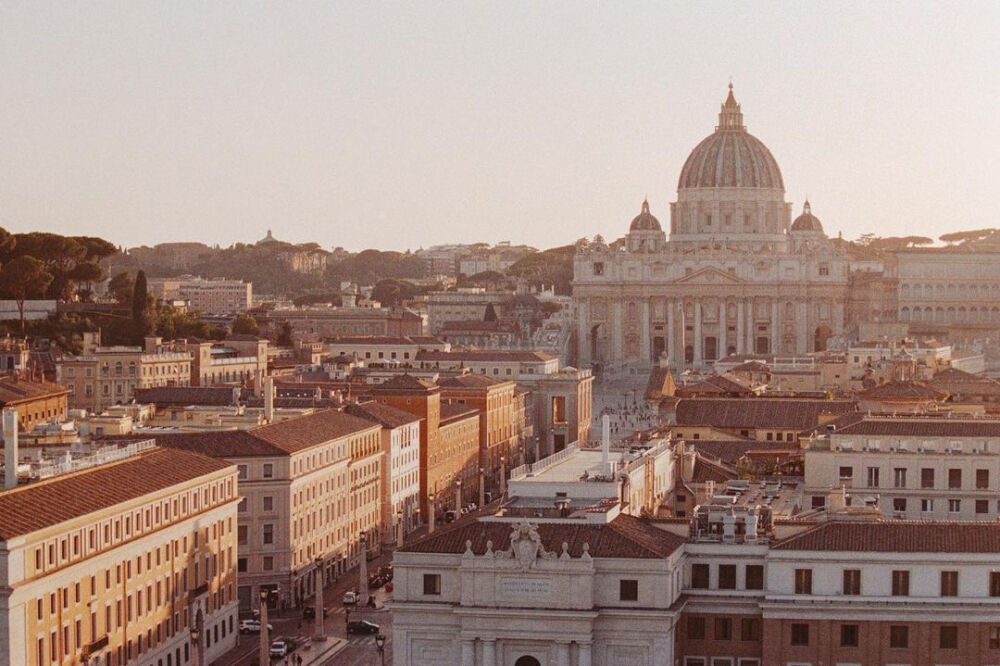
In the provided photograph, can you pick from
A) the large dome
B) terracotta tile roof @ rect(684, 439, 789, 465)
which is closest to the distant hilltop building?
the large dome

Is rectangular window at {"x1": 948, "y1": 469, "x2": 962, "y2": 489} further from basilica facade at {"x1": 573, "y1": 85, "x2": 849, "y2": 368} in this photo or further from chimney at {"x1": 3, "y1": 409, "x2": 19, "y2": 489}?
basilica facade at {"x1": 573, "y1": 85, "x2": 849, "y2": 368}

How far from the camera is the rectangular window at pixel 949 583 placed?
123 ft

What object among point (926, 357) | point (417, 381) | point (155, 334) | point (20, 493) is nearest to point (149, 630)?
point (20, 493)

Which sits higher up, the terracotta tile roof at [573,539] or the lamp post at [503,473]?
the terracotta tile roof at [573,539]

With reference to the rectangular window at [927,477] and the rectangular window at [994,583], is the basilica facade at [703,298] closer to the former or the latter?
the rectangular window at [927,477]

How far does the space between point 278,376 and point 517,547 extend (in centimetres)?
6212

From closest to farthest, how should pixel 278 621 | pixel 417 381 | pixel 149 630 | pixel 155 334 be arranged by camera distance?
pixel 149 630
pixel 278 621
pixel 417 381
pixel 155 334

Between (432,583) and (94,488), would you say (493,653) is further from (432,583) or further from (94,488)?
(94,488)

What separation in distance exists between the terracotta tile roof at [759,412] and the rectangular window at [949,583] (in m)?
31.0

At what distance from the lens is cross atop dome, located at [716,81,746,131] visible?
190 m

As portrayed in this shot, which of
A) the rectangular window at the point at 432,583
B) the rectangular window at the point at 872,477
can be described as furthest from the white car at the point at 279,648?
the rectangular window at the point at 872,477

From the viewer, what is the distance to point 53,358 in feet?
328

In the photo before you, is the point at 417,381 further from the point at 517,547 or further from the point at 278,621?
the point at 517,547

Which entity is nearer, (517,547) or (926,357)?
(517,547)
